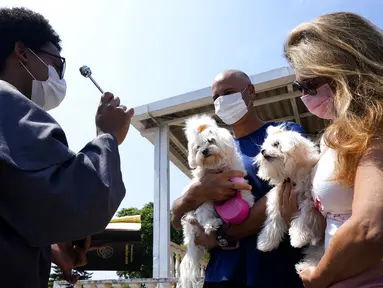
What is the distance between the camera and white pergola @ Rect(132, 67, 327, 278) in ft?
24.2

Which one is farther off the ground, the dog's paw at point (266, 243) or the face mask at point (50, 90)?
the face mask at point (50, 90)

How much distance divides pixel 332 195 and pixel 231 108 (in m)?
1.71

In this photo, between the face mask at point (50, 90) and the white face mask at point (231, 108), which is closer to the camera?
the face mask at point (50, 90)

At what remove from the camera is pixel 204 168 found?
3883 mm

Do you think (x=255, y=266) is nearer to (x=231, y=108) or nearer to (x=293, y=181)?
(x=293, y=181)

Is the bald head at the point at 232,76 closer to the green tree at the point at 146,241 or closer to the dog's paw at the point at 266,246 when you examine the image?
the dog's paw at the point at 266,246

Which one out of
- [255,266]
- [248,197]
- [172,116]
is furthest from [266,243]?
[172,116]

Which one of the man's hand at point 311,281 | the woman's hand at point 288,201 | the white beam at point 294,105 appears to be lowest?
the man's hand at point 311,281

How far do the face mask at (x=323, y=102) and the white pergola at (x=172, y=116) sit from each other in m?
4.91

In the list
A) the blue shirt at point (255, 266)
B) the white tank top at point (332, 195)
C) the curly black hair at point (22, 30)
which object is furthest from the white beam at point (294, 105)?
the curly black hair at point (22, 30)

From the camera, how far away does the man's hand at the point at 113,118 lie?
1795 millimetres

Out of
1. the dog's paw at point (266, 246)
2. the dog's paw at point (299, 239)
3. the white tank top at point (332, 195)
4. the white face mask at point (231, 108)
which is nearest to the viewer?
the white tank top at point (332, 195)

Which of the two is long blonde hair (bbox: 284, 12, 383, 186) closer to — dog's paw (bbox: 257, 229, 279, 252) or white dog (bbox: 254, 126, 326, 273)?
white dog (bbox: 254, 126, 326, 273)

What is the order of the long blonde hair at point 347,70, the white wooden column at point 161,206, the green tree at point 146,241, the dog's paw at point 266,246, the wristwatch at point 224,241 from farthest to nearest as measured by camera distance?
the green tree at point 146,241, the white wooden column at point 161,206, the wristwatch at point 224,241, the dog's paw at point 266,246, the long blonde hair at point 347,70
